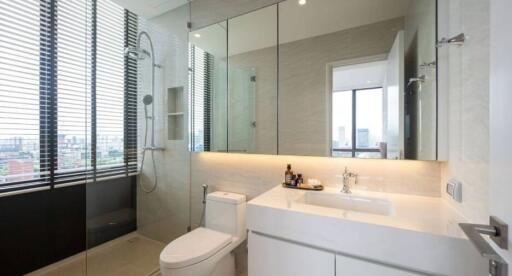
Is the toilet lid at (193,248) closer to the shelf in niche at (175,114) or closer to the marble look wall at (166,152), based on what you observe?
the marble look wall at (166,152)

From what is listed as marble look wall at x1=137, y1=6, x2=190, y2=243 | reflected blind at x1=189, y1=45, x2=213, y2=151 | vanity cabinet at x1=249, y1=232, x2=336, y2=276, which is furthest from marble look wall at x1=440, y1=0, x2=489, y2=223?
marble look wall at x1=137, y1=6, x2=190, y2=243

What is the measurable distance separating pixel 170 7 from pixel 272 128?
1728 millimetres

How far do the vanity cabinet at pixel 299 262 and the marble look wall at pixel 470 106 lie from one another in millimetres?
441

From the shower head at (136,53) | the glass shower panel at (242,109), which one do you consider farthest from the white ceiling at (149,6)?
the glass shower panel at (242,109)

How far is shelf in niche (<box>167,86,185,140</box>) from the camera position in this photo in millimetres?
2236

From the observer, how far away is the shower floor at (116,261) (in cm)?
190

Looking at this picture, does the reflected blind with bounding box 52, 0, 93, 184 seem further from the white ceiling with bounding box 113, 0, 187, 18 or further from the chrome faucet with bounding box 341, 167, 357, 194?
the chrome faucet with bounding box 341, 167, 357, 194

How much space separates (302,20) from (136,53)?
5.39ft

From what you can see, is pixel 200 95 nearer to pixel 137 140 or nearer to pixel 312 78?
pixel 137 140

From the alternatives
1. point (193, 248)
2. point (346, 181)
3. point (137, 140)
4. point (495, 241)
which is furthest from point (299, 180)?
point (137, 140)

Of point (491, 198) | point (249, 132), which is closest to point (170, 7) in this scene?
point (249, 132)

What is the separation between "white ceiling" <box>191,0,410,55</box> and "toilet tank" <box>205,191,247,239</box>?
51.8 inches

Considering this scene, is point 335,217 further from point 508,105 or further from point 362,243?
point 508,105

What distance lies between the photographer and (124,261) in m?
2.07
